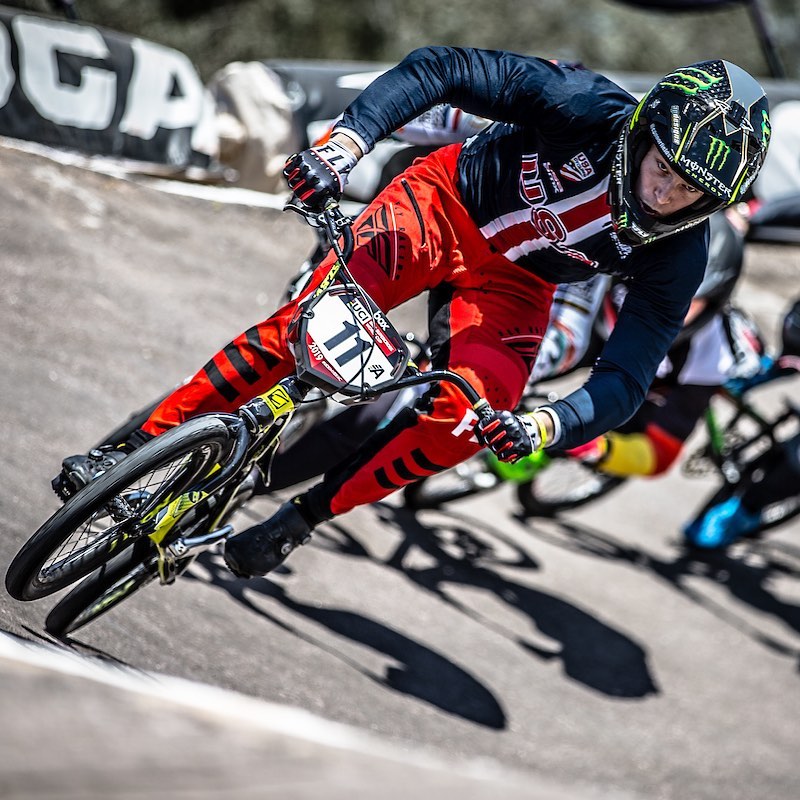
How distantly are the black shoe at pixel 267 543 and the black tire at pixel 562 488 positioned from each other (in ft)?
10.0

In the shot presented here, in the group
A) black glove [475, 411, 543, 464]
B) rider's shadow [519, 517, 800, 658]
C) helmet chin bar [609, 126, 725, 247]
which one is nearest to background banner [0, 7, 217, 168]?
rider's shadow [519, 517, 800, 658]

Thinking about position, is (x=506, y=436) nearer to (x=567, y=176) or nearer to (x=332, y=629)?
(x=567, y=176)

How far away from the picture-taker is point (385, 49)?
67.5 feet

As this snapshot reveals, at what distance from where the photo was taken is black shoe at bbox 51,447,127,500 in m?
3.66

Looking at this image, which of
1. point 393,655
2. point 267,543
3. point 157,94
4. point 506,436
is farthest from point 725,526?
point 157,94

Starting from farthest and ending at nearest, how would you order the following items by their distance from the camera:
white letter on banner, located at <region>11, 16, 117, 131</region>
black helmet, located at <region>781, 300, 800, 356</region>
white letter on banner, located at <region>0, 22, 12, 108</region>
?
white letter on banner, located at <region>11, 16, 117, 131</region>
white letter on banner, located at <region>0, 22, 12, 108</region>
black helmet, located at <region>781, 300, 800, 356</region>

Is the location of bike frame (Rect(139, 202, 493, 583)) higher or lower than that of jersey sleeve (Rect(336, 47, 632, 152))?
lower

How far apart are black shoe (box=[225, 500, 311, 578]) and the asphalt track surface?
39 cm

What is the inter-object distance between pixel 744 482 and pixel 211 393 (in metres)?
4.81

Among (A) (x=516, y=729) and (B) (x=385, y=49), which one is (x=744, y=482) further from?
(B) (x=385, y=49)

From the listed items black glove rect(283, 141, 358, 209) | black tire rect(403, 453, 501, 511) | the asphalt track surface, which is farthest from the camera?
black tire rect(403, 453, 501, 511)

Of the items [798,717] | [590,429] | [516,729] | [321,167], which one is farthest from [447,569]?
[321,167]

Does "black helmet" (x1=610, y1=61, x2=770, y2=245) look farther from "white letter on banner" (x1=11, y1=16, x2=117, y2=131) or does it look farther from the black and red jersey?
"white letter on banner" (x1=11, y1=16, x2=117, y2=131)

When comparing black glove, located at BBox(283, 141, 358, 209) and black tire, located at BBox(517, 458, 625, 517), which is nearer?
black glove, located at BBox(283, 141, 358, 209)
